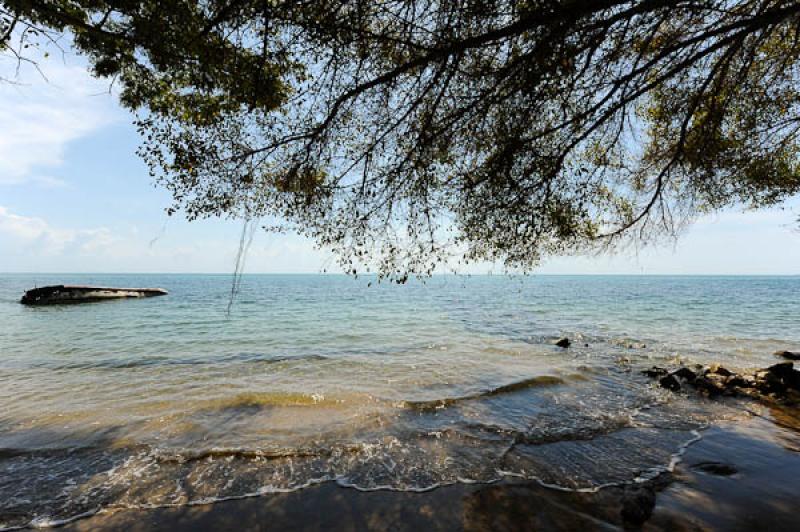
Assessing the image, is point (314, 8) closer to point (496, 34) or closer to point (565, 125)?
point (496, 34)

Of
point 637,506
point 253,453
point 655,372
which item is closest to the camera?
point 637,506

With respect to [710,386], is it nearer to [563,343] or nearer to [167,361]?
[563,343]

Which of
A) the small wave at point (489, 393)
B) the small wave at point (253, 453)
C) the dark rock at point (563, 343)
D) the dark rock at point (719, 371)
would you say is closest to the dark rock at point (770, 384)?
the dark rock at point (719, 371)

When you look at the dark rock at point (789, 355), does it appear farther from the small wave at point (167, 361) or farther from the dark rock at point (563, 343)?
the small wave at point (167, 361)

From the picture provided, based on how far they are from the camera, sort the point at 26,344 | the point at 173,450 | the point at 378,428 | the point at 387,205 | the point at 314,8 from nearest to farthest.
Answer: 1. the point at 314,8
2. the point at 173,450
3. the point at 387,205
4. the point at 378,428
5. the point at 26,344

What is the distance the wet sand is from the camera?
4.88 meters

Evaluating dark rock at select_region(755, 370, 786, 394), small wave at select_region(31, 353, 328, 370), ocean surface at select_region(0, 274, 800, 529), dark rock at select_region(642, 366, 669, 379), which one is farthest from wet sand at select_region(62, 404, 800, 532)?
small wave at select_region(31, 353, 328, 370)

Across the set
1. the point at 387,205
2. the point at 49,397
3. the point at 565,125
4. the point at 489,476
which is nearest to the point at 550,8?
the point at 565,125

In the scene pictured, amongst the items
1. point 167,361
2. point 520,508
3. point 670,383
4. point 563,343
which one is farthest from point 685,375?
point 167,361

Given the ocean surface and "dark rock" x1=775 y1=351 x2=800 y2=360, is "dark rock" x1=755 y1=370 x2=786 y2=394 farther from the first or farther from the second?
"dark rock" x1=775 y1=351 x2=800 y2=360

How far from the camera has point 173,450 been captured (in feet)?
24.2

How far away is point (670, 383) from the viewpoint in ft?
37.7

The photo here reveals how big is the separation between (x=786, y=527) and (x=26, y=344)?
27354mm

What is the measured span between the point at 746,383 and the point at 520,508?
33.8 feet
